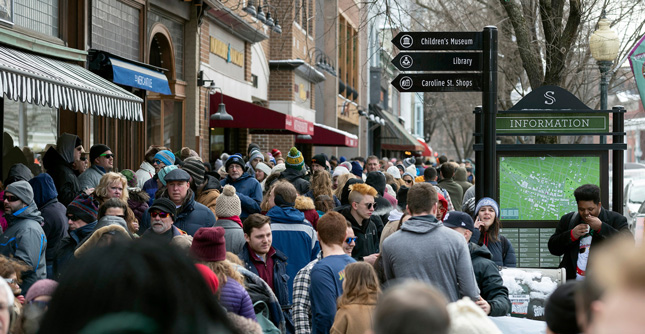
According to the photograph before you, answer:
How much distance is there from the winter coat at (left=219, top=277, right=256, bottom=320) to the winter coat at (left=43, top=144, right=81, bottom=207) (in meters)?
5.21

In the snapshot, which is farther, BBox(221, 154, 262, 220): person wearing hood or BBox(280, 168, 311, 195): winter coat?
BBox(280, 168, 311, 195): winter coat

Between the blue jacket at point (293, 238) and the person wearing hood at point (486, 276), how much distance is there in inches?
73.5

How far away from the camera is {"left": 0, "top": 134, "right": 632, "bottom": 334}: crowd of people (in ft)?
4.36

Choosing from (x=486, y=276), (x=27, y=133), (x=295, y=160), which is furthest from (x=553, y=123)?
(x=27, y=133)

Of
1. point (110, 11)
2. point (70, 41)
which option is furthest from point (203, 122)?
point (70, 41)

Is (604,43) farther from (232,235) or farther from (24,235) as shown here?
(24,235)

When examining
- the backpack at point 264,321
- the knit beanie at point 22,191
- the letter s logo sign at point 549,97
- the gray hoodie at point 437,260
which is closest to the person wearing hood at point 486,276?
the gray hoodie at point 437,260

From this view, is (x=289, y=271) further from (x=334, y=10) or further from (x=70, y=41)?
(x=334, y=10)

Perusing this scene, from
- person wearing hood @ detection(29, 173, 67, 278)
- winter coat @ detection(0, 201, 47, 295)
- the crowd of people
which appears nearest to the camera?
the crowd of people

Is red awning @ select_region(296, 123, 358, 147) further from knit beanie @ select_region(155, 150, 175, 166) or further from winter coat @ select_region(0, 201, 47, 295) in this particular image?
winter coat @ select_region(0, 201, 47, 295)

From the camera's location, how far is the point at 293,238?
7660 millimetres

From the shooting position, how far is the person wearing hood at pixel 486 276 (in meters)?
5.75

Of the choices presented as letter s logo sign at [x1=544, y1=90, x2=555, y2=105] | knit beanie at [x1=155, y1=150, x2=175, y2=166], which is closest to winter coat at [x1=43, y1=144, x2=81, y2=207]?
knit beanie at [x1=155, y1=150, x2=175, y2=166]

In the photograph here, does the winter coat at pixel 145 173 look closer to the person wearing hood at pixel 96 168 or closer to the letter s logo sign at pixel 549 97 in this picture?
the person wearing hood at pixel 96 168
